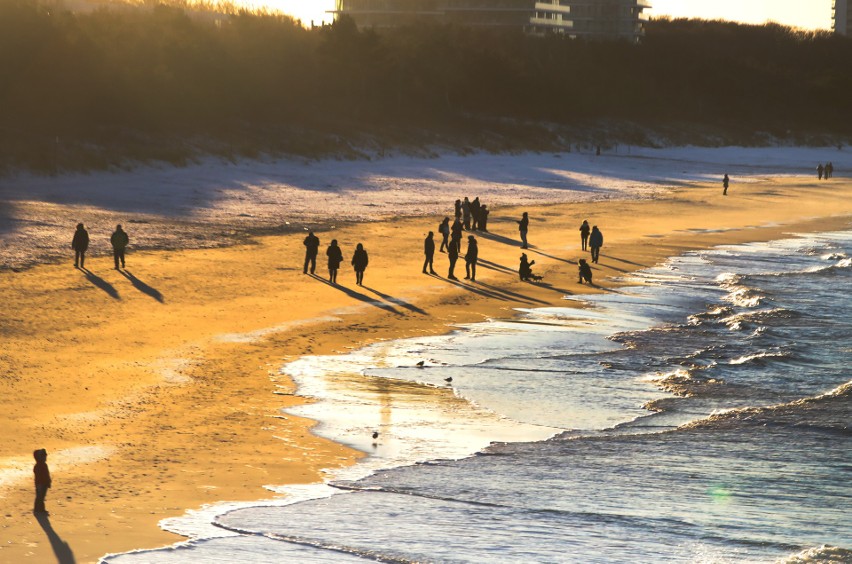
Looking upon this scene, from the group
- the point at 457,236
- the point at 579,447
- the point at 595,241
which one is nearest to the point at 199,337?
the point at 579,447

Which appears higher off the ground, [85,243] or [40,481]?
[85,243]

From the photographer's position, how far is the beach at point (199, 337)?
12.6 m

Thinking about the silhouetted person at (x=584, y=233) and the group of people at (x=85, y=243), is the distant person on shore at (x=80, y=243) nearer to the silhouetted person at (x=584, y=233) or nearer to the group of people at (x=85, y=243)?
the group of people at (x=85, y=243)

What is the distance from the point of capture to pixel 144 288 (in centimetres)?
2631

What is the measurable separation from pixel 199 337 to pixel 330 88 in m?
62.2

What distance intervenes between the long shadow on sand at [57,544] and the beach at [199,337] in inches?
1.0

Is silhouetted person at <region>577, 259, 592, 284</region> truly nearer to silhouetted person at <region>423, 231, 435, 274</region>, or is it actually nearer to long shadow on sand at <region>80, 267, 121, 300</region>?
silhouetted person at <region>423, 231, 435, 274</region>

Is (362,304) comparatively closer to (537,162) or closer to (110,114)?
(110,114)

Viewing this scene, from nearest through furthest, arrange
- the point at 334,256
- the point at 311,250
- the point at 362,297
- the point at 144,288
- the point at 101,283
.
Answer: the point at 144,288 → the point at 101,283 → the point at 362,297 → the point at 334,256 → the point at 311,250

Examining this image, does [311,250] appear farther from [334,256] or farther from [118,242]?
[118,242]

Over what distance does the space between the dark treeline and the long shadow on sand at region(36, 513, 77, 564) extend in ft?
128

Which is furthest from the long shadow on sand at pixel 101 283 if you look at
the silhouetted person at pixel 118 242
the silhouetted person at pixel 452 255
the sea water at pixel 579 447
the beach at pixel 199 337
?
the silhouetted person at pixel 452 255

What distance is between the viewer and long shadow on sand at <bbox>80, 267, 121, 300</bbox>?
2523cm

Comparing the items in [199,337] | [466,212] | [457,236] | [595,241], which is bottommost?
[199,337]
